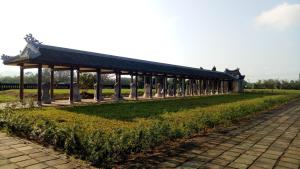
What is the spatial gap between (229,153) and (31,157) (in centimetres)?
410

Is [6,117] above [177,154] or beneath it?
above

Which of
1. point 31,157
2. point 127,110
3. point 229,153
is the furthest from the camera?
point 127,110

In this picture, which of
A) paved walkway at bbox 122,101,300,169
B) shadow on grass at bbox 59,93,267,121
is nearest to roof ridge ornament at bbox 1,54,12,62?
shadow on grass at bbox 59,93,267,121

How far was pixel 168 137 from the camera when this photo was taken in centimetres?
703

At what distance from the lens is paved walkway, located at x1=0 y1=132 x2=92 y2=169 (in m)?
4.79

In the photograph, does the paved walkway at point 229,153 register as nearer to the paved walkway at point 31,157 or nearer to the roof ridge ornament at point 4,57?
the paved walkway at point 31,157

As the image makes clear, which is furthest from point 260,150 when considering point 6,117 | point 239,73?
point 239,73

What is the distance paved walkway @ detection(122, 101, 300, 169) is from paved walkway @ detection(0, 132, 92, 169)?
1065mm

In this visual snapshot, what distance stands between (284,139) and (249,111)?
6390mm

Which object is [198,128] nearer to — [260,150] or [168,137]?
[168,137]

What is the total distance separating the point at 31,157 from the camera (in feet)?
17.2

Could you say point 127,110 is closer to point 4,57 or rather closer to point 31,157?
point 31,157

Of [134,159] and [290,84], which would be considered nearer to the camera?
[134,159]

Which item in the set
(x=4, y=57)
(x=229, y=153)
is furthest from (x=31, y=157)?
(x=4, y=57)
